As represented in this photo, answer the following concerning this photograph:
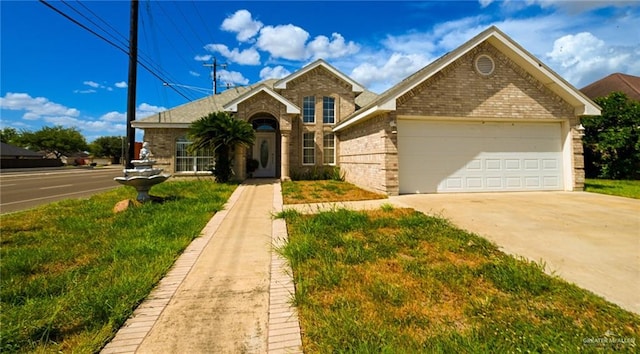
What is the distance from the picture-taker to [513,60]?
10.1 m

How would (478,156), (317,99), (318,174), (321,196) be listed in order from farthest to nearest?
1. (317,99)
2. (318,174)
3. (478,156)
4. (321,196)

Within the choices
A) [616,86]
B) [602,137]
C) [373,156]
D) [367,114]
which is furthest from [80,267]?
[616,86]

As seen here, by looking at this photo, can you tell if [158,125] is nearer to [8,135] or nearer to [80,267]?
[80,267]

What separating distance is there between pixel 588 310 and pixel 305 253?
3.24 metres

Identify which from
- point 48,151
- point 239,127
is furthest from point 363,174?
point 48,151

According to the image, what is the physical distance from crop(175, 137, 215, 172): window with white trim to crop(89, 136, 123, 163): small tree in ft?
221

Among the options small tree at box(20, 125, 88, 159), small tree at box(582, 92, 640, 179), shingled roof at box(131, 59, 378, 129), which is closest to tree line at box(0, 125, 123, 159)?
small tree at box(20, 125, 88, 159)

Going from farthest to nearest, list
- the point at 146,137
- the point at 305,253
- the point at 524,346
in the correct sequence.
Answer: the point at 146,137 → the point at 305,253 → the point at 524,346

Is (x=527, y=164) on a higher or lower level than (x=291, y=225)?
higher

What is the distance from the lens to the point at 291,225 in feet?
19.5

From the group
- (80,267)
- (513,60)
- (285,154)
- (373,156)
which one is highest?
(513,60)

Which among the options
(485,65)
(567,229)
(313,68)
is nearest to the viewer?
(567,229)

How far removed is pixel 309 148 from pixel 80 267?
12692 mm

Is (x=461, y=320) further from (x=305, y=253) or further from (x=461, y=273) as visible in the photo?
(x=305, y=253)
